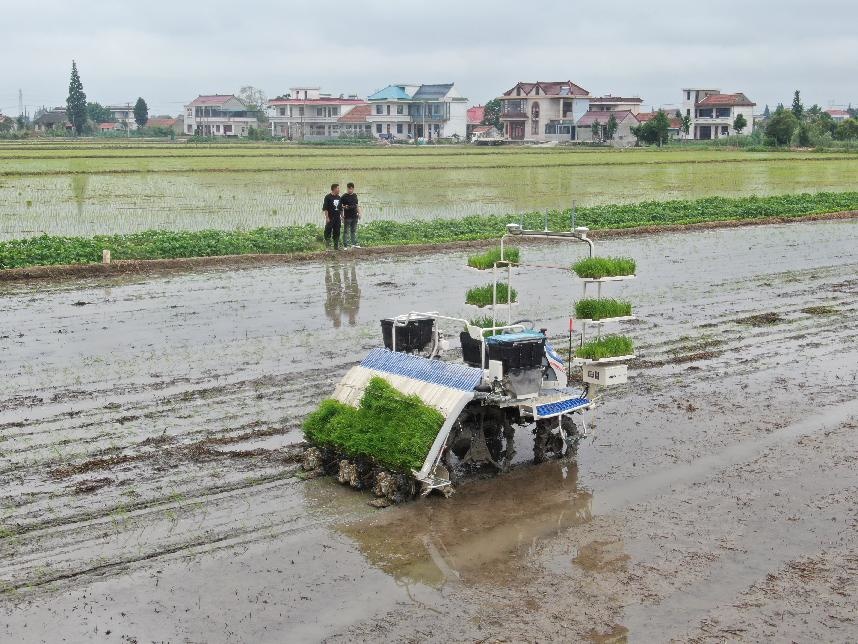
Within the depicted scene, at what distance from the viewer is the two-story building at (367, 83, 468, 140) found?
120188 mm

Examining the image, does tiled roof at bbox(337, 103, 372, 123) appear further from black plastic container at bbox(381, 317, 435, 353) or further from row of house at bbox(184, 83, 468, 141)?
black plastic container at bbox(381, 317, 435, 353)

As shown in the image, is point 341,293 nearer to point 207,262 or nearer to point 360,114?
point 207,262

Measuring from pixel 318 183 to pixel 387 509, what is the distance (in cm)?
3751

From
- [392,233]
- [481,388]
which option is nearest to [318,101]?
[392,233]

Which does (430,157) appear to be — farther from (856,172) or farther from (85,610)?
(85,610)

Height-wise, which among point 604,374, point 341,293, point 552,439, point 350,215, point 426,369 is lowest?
point 552,439

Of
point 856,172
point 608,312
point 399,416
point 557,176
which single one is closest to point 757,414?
point 608,312

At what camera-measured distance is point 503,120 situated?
119 metres

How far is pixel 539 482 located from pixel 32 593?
479cm

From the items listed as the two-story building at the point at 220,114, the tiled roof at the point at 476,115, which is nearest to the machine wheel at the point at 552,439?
the two-story building at the point at 220,114

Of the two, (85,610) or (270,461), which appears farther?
(270,461)

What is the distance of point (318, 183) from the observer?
46031 millimetres

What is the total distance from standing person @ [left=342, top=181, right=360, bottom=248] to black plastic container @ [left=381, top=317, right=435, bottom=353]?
1360 cm

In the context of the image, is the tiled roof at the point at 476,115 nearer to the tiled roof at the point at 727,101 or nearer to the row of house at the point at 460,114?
the row of house at the point at 460,114
